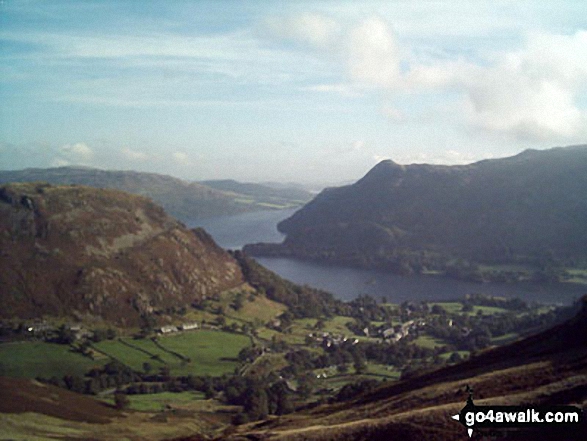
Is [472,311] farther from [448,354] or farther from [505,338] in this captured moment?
[448,354]

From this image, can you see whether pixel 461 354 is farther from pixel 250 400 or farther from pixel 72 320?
pixel 72 320

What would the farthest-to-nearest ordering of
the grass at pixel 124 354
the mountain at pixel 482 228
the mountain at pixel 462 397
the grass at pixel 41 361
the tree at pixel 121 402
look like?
1. the mountain at pixel 482 228
2. the grass at pixel 124 354
3. the grass at pixel 41 361
4. the tree at pixel 121 402
5. the mountain at pixel 462 397

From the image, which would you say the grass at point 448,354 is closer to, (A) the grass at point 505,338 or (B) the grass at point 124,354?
(A) the grass at point 505,338

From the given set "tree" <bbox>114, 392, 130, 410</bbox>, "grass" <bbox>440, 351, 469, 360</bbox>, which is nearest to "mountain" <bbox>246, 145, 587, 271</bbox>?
"grass" <bbox>440, 351, 469, 360</bbox>

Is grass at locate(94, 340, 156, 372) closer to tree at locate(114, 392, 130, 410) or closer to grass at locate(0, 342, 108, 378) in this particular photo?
grass at locate(0, 342, 108, 378)

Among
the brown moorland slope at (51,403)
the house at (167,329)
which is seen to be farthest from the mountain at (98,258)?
the brown moorland slope at (51,403)

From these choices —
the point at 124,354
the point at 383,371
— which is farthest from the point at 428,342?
the point at 124,354
